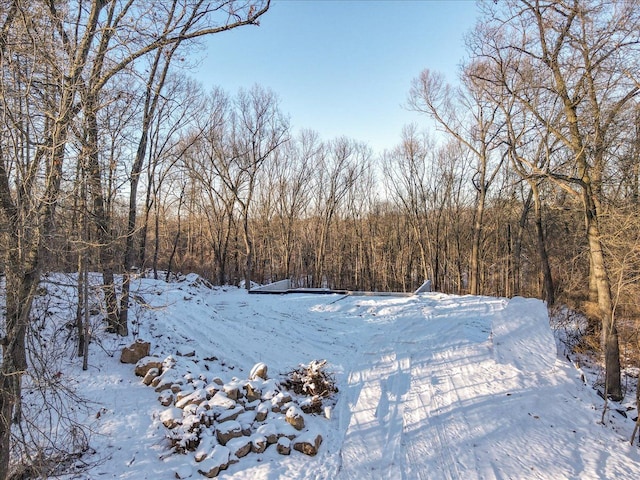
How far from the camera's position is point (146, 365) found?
6.50 metres

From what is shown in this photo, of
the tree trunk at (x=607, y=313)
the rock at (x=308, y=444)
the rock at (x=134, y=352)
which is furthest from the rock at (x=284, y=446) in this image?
the tree trunk at (x=607, y=313)

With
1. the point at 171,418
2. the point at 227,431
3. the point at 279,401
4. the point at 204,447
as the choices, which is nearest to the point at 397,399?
the point at 279,401

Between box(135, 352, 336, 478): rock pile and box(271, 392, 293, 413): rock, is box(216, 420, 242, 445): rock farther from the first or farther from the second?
box(271, 392, 293, 413): rock

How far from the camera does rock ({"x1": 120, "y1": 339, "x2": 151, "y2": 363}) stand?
6.86 metres

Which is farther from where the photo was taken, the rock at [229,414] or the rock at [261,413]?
the rock at [261,413]

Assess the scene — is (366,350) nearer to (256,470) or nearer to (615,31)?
(256,470)

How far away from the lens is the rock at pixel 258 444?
474 cm

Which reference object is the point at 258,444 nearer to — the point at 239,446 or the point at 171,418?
the point at 239,446

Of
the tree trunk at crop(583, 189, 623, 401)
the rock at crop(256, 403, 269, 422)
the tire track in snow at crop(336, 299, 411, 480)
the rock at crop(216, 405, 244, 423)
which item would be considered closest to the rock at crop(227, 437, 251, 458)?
the rock at crop(216, 405, 244, 423)

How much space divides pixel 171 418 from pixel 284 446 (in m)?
1.70

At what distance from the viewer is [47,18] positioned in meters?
4.04

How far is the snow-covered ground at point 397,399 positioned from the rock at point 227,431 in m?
0.40

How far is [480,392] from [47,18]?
8.41 metres

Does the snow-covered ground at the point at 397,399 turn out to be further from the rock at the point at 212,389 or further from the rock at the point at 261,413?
the rock at the point at 212,389
